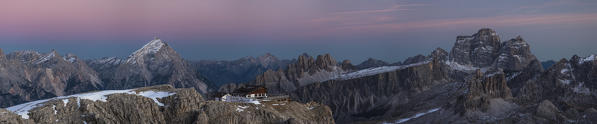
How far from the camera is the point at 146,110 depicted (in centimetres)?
13225

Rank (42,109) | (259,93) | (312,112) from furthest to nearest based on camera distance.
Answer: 1. (259,93)
2. (312,112)
3. (42,109)

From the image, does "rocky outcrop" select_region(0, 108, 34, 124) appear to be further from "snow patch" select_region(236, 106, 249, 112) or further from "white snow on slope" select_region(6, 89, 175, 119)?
"snow patch" select_region(236, 106, 249, 112)

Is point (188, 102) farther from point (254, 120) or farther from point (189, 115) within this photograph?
point (254, 120)

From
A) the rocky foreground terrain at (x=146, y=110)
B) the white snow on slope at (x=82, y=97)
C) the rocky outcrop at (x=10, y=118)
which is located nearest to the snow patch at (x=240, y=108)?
the rocky foreground terrain at (x=146, y=110)

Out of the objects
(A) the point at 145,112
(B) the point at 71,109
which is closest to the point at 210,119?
(A) the point at 145,112

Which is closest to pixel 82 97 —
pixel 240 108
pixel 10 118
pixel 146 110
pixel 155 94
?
pixel 146 110

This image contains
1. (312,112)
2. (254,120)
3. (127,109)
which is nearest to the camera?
(127,109)

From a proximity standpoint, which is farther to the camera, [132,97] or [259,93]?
[259,93]

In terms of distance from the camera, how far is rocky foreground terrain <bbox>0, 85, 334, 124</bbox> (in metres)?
120

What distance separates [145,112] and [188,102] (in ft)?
34.5

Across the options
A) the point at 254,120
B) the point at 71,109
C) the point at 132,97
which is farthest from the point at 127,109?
the point at 254,120

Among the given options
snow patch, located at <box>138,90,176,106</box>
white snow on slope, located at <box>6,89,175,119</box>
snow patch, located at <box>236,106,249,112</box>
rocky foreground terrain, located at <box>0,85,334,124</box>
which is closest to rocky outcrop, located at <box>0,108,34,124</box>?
rocky foreground terrain, located at <box>0,85,334,124</box>

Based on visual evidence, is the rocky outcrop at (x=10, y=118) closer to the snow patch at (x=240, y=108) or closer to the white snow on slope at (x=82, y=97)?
the white snow on slope at (x=82, y=97)

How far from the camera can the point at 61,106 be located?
400ft
